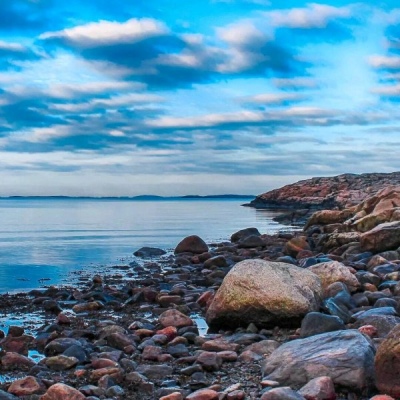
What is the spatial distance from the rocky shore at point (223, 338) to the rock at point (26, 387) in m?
0.01

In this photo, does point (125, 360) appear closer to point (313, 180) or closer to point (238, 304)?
point (238, 304)

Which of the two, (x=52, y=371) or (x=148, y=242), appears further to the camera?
(x=148, y=242)

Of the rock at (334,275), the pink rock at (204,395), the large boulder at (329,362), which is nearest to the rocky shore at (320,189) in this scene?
the rock at (334,275)

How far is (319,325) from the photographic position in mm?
8125

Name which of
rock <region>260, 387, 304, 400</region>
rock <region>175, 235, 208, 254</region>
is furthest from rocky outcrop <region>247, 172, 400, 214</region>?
rock <region>260, 387, 304, 400</region>

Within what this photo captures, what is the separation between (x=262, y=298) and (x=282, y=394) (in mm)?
3624

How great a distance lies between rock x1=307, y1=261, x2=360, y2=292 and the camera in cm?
1151

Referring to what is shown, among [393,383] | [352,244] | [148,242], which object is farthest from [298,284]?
[148,242]

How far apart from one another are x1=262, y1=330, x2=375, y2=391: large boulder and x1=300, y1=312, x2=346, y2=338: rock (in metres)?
1.06

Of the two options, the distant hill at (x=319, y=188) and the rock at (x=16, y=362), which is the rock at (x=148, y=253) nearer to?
the rock at (x=16, y=362)

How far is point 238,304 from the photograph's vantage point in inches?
373

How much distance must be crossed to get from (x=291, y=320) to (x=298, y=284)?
2.07 feet

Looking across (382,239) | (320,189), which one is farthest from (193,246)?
(320,189)

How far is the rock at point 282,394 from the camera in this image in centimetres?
572
